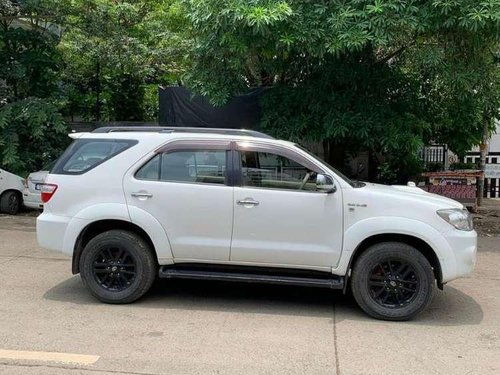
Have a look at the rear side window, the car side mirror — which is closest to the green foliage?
the rear side window

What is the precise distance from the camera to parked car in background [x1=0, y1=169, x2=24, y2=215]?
11.7 meters

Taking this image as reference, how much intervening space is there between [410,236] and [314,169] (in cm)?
115

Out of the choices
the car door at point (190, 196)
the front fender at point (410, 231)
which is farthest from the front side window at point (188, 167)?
the front fender at point (410, 231)

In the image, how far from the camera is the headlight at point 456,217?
5457 mm

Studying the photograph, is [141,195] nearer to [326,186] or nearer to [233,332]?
[233,332]

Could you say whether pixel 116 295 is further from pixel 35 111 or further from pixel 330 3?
pixel 35 111

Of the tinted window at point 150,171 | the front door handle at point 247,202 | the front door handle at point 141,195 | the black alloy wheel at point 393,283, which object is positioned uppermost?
the tinted window at point 150,171

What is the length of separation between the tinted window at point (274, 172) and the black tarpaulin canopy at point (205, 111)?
17.3 ft

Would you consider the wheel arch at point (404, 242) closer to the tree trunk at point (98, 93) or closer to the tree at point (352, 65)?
the tree at point (352, 65)

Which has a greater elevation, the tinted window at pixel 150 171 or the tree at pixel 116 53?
the tree at pixel 116 53

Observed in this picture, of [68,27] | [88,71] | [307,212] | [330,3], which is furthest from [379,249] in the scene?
[88,71]

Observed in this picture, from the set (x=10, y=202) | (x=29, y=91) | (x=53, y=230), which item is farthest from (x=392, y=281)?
(x=29, y=91)

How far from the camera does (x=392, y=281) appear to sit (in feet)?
18.1

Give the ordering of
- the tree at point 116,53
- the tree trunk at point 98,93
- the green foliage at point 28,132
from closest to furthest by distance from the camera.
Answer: the green foliage at point 28,132 < the tree at point 116,53 < the tree trunk at point 98,93
